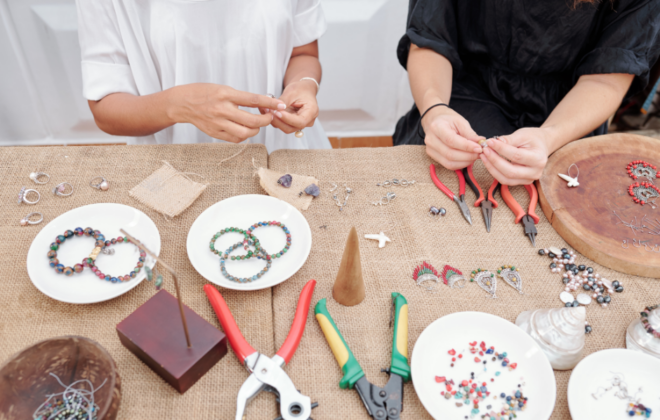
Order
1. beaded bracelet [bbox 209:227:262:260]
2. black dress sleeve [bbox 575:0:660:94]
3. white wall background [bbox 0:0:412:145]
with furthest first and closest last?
white wall background [bbox 0:0:412:145] < black dress sleeve [bbox 575:0:660:94] < beaded bracelet [bbox 209:227:262:260]

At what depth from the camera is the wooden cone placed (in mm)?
812

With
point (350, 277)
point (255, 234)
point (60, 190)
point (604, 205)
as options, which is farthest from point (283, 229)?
point (604, 205)

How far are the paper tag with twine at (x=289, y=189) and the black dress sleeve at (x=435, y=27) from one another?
74cm

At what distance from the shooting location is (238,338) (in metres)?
0.80

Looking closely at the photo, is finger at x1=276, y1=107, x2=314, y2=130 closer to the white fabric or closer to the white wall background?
the white fabric

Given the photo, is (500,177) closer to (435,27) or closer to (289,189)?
(289,189)

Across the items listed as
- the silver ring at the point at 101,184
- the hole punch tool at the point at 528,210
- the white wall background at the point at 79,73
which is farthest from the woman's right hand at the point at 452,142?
the white wall background at the point at 79,73

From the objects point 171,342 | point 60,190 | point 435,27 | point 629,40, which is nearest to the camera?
point 171,342

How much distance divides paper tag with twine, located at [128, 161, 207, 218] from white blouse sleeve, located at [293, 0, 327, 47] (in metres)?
Result: 0.74

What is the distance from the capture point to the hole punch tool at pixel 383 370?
0.74 metres

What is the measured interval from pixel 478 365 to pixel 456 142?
59 centimetres

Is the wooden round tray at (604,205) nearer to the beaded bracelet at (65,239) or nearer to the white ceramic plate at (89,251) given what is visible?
the white ceramic plate at (89,251)

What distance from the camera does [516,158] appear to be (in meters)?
1.10

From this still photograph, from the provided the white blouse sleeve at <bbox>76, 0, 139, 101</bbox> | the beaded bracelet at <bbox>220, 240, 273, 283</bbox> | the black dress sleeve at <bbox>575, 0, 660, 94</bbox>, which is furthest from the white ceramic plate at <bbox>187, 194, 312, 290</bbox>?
the black dress sleeve at <bbox>575, 0, 660, 94</bbox>
